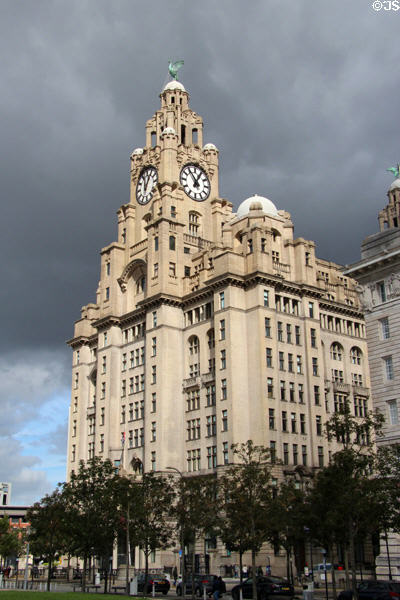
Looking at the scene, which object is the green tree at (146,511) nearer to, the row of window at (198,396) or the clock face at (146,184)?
the row of window at (198,396)

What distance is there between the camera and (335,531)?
1674 inches

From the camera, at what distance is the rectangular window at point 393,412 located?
49.6 meters

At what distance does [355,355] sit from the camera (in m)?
99.4

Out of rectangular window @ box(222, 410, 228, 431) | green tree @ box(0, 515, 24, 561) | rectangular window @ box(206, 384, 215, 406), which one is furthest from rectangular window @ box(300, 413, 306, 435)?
green tree @ box(0, 515, 24, 561)

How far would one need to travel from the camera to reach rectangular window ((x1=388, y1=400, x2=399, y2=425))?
49625 mm

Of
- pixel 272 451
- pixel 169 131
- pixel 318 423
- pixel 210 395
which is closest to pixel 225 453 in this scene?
pixel 210 395

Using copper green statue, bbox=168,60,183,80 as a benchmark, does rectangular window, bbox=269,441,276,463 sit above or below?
below

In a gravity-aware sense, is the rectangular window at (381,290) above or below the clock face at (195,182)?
below

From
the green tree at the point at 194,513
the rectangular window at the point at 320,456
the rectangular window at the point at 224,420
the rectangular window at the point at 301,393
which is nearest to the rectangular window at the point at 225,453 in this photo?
the rectangular window at the point at 224,420

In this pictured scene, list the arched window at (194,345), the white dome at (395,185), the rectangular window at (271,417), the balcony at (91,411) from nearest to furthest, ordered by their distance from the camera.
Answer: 1. the rectangular window at (271,417)
2. the arched window at (194,345)
3. the balcony at (91,411)
4. the white dome at (395,185)

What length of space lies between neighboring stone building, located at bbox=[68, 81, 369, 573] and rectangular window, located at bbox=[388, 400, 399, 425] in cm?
3169

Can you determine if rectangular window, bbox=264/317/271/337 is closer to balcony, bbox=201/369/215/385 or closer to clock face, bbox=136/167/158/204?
balcony, bbox=201/369/215/385

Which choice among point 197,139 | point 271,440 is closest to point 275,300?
point 271,440

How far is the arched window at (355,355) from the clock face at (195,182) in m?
33.6
